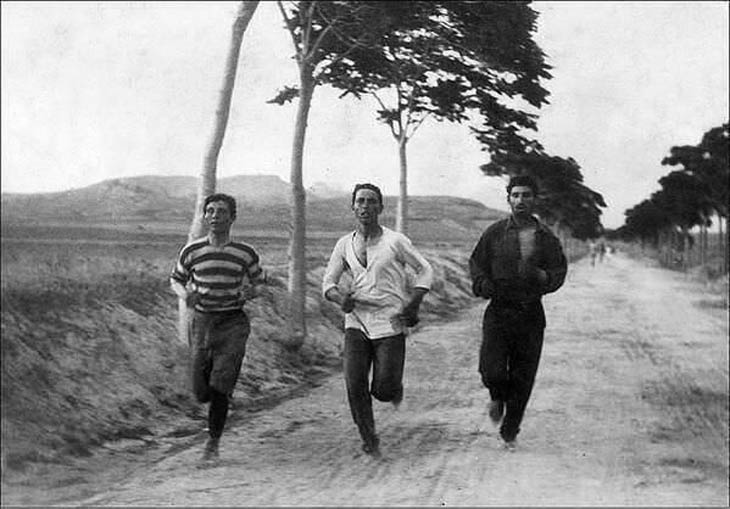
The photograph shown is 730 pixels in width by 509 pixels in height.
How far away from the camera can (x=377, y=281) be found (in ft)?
5.18

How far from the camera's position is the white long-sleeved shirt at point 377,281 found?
158 centimetres

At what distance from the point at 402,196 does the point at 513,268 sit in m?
0.87

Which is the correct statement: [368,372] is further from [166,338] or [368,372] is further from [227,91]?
[166,338]

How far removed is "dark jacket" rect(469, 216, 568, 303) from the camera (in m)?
1.55

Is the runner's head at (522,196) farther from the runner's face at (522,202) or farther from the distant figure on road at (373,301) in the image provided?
the distant figure on road at (373,301)

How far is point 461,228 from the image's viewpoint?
2621 mm

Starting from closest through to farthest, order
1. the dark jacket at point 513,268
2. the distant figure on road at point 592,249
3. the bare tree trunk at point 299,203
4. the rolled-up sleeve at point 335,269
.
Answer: the dark jacket at point 513,268
the rolled-up sleeve at point 335,269
the bare tree trunk at point 299,203
the distant figure on road at point 592,249

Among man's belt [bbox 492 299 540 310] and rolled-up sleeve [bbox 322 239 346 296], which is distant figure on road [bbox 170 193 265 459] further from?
man's belt [bbox 492 299 540 310]

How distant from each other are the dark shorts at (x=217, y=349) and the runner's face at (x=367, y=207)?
244mm

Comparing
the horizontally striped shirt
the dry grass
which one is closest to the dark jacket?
the horizontally striped shirt

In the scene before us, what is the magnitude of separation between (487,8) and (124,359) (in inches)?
70.6

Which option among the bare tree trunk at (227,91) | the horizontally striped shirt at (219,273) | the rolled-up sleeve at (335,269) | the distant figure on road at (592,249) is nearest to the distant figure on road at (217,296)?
the horizontally striped shirt at (219,273)

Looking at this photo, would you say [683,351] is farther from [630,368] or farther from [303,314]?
[303,314]

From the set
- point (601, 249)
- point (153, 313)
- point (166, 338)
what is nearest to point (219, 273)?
point (166, 338)
